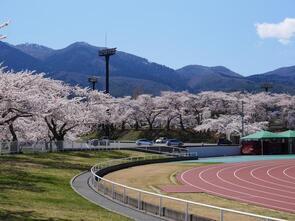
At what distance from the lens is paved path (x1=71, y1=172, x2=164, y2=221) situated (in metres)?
21.3

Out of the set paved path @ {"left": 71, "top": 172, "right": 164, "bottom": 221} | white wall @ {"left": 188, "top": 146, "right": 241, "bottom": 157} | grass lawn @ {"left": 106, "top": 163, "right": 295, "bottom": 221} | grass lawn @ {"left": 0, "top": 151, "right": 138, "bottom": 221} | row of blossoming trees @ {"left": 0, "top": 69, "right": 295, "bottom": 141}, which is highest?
row of blossoming trees @ {"left": 0, "top": 69, "right": 295, "bottom": 141}

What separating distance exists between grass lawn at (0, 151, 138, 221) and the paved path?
60 centimetres

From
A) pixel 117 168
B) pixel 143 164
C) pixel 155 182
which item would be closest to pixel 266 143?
pixel 143 164

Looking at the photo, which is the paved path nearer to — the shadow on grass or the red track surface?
the shadow on grass

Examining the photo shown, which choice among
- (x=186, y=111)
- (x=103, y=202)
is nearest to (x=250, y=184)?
(x=103, y=202)

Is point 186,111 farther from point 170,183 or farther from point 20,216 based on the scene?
point 20,216

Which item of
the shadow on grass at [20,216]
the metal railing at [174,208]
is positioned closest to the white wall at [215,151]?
the metal railing at [174,208]

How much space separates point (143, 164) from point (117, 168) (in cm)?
776

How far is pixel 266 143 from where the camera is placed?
80.6 m

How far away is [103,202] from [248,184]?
16.0 meters

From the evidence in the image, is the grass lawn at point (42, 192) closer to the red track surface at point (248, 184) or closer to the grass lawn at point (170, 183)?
the grass lawn at point (170, 183)

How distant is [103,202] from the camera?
25.1m

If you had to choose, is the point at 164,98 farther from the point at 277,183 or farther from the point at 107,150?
the point at 277,183

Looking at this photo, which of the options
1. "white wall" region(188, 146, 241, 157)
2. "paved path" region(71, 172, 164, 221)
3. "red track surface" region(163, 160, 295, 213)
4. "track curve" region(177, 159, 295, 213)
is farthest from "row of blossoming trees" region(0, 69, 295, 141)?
"paved path" region(71, 172, 164, 221)
